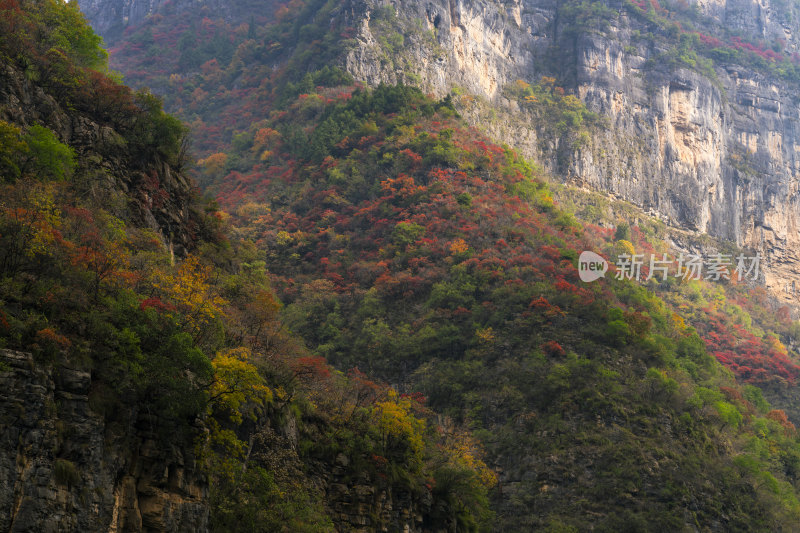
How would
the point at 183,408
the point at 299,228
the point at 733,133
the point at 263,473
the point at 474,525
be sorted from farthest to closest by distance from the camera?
the point at 733,133 → the point at 299,228 → the point at 474,525 → the point at 263,473 → the point at 183,408

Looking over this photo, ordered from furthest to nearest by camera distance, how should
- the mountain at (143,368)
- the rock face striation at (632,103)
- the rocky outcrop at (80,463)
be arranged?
the rock face striation at (632,103) < the mountain at (143,368) < the rocky outcrop at (80,463)

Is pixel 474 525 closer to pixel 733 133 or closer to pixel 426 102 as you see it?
pixel 426 102

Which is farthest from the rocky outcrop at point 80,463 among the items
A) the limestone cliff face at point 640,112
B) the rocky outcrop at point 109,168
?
the limestone cliff face at point 640,112

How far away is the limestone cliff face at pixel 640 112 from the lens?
315ft

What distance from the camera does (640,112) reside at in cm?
10738

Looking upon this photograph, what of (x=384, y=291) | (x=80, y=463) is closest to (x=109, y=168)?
(x=80, y=463)

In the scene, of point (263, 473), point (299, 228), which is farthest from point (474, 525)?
point (299, 228)

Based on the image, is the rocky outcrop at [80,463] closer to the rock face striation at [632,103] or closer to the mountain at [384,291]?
the mountain at [384,291]

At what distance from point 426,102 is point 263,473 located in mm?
54293


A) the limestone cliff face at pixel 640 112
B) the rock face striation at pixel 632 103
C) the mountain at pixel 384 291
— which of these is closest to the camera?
the mountain at pixel 384 291

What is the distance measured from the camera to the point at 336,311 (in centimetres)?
5178

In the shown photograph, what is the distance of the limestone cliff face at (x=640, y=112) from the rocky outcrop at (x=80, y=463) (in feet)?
240

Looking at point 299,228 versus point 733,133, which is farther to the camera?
point 733,133

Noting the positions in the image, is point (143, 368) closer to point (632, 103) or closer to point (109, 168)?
point (109, 168)
